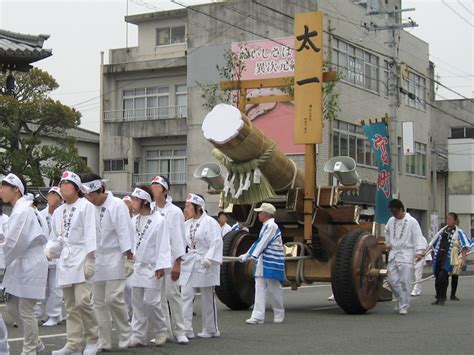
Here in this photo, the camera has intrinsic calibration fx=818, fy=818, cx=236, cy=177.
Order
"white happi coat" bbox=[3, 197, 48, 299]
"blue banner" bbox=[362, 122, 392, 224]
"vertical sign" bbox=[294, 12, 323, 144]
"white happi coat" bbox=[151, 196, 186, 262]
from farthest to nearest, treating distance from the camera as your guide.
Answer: "blue banner" bbox=[362, 122, 392, 224]
"vertical sign" bbox=[294, 12, 323, 144]
"white happi coat" bbox=[151, 196, 186, 262]
"white happi coat" bbox=[3, 197, 48, 299]

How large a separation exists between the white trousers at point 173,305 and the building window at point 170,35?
30.7 meters

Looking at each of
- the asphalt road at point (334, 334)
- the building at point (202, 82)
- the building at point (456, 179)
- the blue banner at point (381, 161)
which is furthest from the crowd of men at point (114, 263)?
the building at point (456, 179)

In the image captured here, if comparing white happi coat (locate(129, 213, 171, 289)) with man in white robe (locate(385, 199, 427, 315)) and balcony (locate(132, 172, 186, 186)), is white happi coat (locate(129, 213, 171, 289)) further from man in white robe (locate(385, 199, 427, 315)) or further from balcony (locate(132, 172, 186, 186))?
balcony (locate(132, 172, 186, 186))

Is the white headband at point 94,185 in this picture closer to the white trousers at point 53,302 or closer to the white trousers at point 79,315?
the white trousers at point 79,315

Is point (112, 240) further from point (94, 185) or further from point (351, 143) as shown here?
point (351, 143)

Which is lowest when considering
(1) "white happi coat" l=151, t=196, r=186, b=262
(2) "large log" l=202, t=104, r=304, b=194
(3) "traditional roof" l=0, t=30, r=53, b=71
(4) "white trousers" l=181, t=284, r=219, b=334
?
(4) "white trousers" l=181, t=284, r=219, b=334

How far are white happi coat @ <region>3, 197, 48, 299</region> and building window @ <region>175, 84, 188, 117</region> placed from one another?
102ft

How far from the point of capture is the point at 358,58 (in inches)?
1458

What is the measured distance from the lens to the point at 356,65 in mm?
36938

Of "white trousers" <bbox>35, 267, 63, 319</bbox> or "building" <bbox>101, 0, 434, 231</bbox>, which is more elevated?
"building" <bbox>101, 0, 434, 231</bbox>

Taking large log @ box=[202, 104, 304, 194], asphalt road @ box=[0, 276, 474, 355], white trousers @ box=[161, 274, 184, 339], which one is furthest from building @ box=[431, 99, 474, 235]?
white trousers @ box=[161, 274, 184, 339]

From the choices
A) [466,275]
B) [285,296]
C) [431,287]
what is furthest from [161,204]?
[466,275]

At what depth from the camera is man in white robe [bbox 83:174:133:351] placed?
28.7ft

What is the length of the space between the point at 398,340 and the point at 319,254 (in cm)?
380
